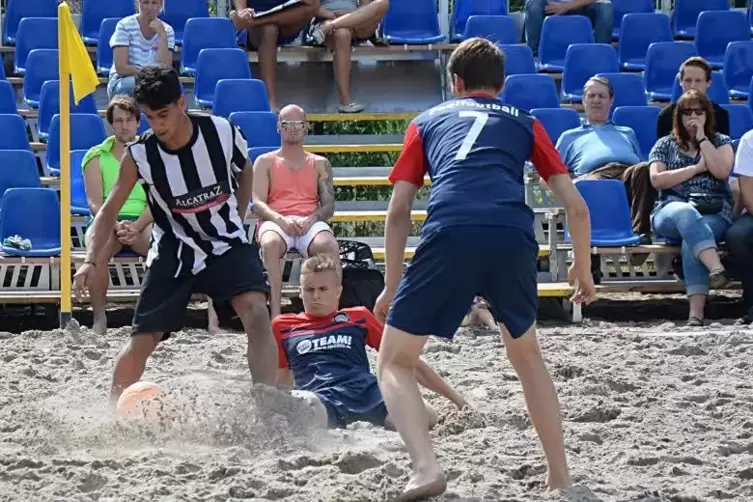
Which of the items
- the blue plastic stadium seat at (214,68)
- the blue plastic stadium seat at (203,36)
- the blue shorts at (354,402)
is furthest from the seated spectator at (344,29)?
the blue shorts at (354,402)

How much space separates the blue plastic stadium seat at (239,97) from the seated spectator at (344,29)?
1.22 metres

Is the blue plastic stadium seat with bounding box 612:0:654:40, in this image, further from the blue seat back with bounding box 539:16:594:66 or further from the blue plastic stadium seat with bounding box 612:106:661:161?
the blue plastic stadium seat with bounding box 612:106:661:161

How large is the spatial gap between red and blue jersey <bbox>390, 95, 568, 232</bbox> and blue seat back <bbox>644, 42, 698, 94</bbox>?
8.41 meters

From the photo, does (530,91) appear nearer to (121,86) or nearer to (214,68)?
(214,68)

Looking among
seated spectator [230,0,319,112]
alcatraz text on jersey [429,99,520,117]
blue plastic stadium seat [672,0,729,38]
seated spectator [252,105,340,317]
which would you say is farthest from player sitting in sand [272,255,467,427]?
blue plastic stadium seat [672,0,729,38]

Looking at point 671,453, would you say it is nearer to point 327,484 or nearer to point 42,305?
point 327,484

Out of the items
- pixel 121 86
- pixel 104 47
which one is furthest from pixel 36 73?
pixel 121 86

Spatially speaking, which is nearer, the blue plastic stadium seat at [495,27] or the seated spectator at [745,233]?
the seated spectator at [745,233]

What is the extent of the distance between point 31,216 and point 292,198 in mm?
1967

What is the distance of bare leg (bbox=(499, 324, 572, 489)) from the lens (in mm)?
4668

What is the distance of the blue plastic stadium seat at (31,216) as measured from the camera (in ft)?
32.0

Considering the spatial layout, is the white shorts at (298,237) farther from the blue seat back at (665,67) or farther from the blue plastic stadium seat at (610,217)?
the blue seat back at (665,67)

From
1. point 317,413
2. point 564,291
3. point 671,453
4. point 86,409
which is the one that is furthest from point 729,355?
point 86,409

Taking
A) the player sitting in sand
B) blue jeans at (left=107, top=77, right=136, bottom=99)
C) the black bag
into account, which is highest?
blue jeans at (left=107, top=77, right=136, bottom=99)
